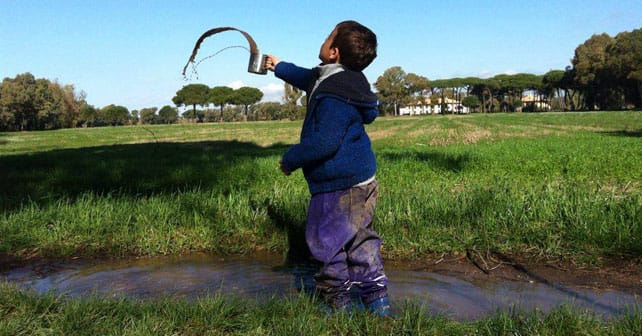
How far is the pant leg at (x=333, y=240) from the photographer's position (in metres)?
2.88

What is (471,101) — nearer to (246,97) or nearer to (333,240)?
(246,97)

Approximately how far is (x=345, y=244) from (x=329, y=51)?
1.09m

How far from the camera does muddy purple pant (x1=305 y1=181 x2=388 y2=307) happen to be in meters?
2.88

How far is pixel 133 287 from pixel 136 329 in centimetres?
130

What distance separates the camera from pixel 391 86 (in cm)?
10900

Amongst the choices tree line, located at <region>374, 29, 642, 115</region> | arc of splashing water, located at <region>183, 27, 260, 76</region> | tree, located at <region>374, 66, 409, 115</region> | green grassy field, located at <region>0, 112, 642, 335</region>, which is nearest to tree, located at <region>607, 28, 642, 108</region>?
tree line, located at <region>374, 29, 642, 115</region>

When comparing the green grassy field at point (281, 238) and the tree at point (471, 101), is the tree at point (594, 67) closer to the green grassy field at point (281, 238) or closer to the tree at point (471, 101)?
the tree at point (471, 101)

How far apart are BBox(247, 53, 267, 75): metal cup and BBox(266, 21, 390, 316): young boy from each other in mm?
214

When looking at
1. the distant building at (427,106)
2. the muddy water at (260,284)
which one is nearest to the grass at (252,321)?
the muddy water at (260,284)

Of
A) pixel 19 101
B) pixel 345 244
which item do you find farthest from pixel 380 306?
pixel 19 101

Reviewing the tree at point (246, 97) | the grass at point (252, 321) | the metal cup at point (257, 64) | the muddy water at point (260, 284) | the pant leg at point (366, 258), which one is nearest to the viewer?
the grass at point (252, 321)

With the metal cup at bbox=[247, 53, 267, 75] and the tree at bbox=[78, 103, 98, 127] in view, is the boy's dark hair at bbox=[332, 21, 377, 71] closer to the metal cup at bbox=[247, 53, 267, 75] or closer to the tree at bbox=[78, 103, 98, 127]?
the metal cup at bbox=[247, 53, 267, 75]

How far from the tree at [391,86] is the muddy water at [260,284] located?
106 m

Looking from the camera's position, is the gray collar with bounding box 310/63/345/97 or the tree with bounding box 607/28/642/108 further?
the tree with bounding box 607/28/642/108
